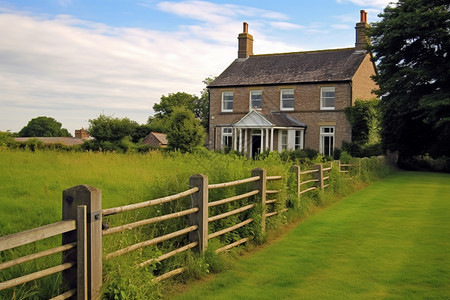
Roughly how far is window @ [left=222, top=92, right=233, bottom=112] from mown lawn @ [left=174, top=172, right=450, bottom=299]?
1040 inches

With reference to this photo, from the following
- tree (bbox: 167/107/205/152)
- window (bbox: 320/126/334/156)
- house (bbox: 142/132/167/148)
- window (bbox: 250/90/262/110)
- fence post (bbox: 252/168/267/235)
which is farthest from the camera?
house (bbox: 142/132/167/148)

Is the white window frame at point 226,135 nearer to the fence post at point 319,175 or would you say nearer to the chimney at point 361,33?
the chimney at point 361,33

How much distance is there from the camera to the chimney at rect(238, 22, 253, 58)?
39.9 metres

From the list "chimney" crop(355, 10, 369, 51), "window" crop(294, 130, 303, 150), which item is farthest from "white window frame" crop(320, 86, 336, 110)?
"chimney" crop(355, 10, 369, 51)

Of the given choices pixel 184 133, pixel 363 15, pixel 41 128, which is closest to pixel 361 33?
pixel 363 15

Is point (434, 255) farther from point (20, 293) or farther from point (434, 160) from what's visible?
point (434, 160)

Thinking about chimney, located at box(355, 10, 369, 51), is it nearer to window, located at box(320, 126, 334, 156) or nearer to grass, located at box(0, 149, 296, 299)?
window, located at box(320, 126, 334, 156)

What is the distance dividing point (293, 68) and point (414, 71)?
11.6 metres

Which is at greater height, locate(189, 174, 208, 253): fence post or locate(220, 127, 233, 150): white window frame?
locate(220, 127, 233, 150): white window frame

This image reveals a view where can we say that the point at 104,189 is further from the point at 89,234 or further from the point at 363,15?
the point at 363,15

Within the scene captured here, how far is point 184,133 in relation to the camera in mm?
33219

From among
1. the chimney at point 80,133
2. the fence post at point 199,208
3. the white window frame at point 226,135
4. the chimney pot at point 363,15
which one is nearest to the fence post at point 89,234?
the fence post at point 199,208

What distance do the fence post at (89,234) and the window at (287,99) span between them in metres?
32.1

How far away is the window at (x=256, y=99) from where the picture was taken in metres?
36.5
